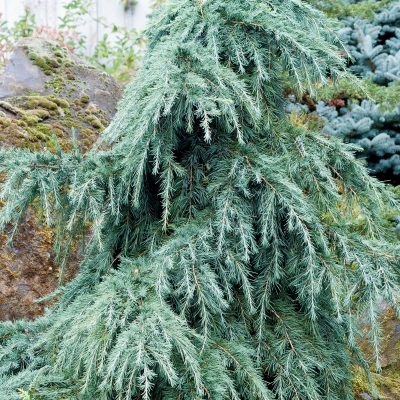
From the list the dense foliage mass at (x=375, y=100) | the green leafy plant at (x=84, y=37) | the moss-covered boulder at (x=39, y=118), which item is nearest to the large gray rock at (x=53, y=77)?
the moss-covered boulder at (x=39, y=118)

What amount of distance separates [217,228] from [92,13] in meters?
4.72

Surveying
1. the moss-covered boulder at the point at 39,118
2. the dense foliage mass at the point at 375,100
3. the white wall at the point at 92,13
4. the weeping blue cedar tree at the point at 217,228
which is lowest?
the white wall at the point at 92,13

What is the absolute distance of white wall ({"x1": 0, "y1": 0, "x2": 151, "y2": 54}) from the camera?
549 cm

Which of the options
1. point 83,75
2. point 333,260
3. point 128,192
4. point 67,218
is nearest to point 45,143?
point 83,75

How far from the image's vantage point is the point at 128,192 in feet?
5.77

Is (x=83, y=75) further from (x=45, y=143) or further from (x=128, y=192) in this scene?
(x=128, y=192)

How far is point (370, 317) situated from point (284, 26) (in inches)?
38.5

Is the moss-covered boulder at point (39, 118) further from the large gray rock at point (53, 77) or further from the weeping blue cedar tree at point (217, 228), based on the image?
the weeping blue cedar tree at point (217, 228)

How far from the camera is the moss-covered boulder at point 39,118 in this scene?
2.65 metres

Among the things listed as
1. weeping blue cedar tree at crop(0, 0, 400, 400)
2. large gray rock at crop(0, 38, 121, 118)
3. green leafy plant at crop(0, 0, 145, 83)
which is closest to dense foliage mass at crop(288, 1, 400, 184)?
large gray rock at crop(0, 38, 121, 118)

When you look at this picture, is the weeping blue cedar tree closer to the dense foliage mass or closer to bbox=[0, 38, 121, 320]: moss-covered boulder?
bbox=[0, 38, 121, 320]: moss-covered boulder

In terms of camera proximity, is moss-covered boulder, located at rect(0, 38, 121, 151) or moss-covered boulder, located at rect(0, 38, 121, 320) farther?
moss-covered boulder, located at rect(0, 38, 121, 151)

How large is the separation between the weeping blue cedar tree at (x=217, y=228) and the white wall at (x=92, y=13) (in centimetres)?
397

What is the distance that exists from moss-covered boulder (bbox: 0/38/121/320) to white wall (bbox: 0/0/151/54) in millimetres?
2102
